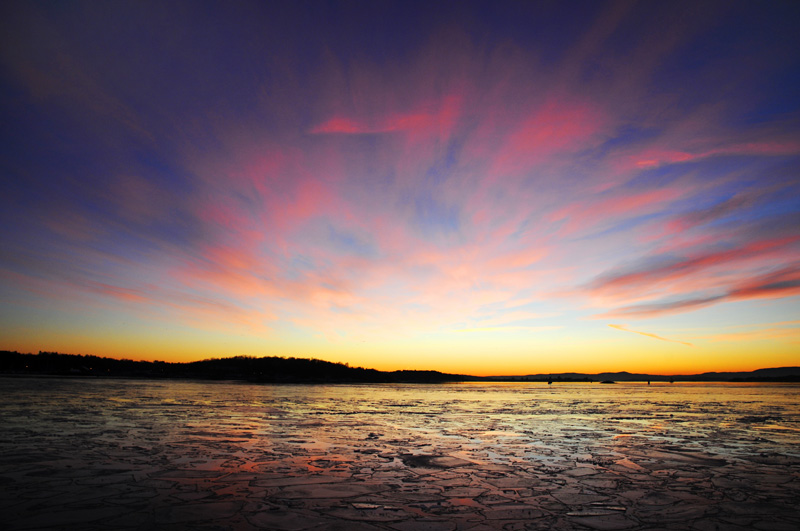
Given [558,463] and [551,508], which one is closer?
[551,508]

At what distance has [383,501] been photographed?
528 cm

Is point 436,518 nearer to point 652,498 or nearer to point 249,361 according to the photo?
point 652,498

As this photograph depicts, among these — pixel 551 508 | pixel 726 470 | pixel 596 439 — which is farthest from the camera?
pixel 596 439

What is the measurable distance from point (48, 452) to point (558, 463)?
925 cm

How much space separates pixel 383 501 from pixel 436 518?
35.0 inches

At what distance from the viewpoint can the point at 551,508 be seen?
505 centimetres

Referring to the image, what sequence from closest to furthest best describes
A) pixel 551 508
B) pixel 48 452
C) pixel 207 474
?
pixel 551 508 < pixel 207 474 < pixel 48 452

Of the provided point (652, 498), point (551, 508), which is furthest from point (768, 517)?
point (551, 508)

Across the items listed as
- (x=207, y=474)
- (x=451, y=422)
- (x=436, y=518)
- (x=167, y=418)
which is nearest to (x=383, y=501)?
(x=436, y=518)

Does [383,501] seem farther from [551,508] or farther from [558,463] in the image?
[558,463]

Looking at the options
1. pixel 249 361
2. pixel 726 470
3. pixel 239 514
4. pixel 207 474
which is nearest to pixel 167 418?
pixel 207 474

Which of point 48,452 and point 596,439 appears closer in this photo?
point 48,452

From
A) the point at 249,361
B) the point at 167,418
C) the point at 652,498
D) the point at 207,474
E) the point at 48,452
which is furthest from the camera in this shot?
the point at 249,361

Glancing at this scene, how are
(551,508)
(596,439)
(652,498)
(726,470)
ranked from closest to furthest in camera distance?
(551,508)
(652,498)
(726,470)
(596,439)
